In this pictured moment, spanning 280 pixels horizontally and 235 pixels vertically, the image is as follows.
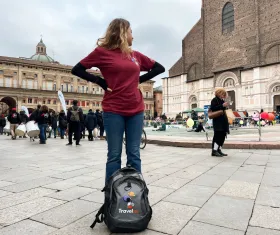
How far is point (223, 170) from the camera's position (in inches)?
176

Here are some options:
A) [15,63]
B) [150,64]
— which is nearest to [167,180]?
[150,64]

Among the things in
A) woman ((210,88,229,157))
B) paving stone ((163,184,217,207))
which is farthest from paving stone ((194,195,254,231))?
woman ((210,88,229,157))

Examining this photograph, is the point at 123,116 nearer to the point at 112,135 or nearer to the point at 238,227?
the point at 112,135

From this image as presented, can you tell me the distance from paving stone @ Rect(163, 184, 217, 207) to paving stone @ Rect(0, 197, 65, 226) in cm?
128

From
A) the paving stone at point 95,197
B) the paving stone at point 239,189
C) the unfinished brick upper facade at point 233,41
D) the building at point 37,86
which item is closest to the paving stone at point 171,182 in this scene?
the paving stone at point 239,189

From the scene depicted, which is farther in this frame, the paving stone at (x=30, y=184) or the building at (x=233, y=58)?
the building at (x=233, y=58)

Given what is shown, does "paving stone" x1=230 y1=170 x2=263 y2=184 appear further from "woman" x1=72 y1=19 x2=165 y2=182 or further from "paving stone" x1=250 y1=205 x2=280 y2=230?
"woman" x1=72 y1=19 x2=165 y2=182

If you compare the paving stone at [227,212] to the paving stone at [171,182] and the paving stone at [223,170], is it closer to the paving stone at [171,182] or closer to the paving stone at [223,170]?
the paving stone at [171,182]

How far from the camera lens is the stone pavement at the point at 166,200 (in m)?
2.07

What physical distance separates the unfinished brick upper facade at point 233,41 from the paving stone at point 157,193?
36.0 m

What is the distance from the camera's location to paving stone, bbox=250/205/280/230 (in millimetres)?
2133

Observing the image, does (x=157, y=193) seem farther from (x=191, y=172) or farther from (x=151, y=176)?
(x=191, y=172)

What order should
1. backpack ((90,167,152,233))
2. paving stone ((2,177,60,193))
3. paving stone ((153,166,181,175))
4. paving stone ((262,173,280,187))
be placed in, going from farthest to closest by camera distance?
paving stone ((153,166,181,175))
paving stone ((262,173,280,187))
paving stone ((2,177,60,193))
backpack ((90,167,152,233))

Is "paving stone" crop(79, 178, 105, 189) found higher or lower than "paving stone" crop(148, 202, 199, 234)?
higher
